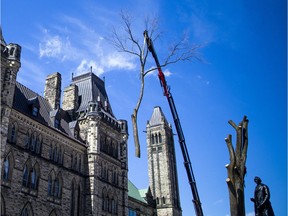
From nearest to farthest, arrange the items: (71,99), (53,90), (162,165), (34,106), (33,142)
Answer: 1. (33,142)
2. (34,106)
3. (53,90)
4. (71,99)
5. (162,165)

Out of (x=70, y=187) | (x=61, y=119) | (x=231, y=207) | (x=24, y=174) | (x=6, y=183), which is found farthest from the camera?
(x=61, y=119)

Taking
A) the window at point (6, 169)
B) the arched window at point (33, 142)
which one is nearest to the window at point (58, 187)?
the arched window at point (33, 142)

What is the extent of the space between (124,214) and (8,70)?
19900 mm

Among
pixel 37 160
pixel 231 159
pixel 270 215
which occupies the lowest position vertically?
pixel 270 215

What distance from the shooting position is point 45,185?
28438 mm

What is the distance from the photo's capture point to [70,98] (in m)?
39.4

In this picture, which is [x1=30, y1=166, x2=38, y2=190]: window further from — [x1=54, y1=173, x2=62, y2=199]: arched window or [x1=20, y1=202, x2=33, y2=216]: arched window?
[x1=54, y1=173, x2=62, y2=199]: arched window

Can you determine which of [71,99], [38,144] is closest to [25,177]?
[38,144]

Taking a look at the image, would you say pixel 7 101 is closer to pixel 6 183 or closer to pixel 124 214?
pixel 6 183

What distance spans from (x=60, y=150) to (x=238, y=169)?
20.9 m

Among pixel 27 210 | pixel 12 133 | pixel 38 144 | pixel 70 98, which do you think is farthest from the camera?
pixel 70 98

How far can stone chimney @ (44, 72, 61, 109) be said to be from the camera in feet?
121

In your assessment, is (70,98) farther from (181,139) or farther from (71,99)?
(181,139)

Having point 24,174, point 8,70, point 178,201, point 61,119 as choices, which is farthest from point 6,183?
point 178,201
